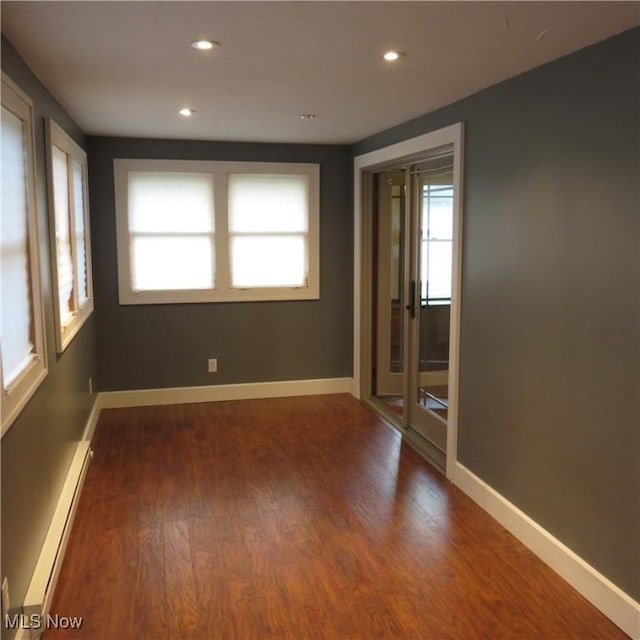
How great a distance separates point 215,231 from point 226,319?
773 mm

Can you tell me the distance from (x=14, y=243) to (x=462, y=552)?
2.40 m

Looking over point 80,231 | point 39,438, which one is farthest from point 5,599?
point 80,231

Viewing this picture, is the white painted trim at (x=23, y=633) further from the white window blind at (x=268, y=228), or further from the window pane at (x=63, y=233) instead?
the white window blind at (x=268, y=228)

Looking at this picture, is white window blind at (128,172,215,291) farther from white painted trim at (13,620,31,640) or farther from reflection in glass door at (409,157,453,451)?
white painted trim at (13,620,31,640)

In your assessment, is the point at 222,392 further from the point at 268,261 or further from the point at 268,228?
the point at 268,228

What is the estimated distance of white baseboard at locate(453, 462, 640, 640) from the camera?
2.42m

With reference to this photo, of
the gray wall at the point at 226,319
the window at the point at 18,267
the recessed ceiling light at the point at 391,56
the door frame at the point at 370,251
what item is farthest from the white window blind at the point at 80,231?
the recessed ceiling light at the point at 391,56

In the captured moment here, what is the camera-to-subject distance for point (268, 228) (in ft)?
18.2

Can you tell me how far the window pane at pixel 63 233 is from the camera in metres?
3.54

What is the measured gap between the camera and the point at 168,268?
17.6 feet

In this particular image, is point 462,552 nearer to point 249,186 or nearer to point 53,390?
point 53,390

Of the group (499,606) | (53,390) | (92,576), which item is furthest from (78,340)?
(499,606)

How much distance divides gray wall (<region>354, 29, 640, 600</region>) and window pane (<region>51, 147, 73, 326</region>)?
7.50 ft

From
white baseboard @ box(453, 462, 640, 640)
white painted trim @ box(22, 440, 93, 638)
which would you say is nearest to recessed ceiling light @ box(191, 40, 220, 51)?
white painted trim @ box(22, 440, 93, 638)
